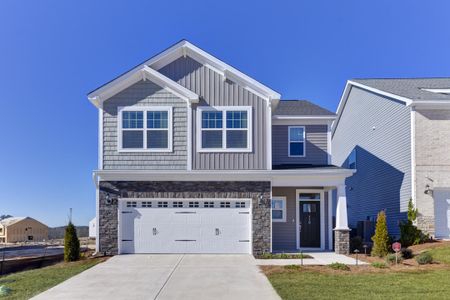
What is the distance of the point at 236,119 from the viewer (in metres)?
16.7

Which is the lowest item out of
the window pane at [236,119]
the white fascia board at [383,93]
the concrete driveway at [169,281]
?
the concrete driveway at [169,281]

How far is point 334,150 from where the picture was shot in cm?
3042

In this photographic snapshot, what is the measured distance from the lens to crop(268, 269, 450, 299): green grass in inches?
366

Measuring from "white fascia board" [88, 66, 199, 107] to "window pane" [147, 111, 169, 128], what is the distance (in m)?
0.90

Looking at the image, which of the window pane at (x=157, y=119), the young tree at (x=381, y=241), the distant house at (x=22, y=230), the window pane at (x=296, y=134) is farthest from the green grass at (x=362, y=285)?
the distant house at (x=22, y=230)

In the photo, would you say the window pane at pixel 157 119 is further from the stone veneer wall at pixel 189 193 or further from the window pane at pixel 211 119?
the stone veneer wall at pixel 189 193

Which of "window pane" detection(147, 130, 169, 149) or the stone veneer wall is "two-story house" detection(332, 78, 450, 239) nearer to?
the stone veneer wall

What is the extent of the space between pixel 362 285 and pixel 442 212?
9917 mm

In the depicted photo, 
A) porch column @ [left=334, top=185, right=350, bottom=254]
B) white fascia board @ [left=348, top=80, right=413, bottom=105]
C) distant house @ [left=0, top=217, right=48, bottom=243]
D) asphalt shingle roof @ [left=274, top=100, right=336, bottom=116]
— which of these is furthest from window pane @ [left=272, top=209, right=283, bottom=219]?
distant house @ [left=0, top=217, right=48, bottom=243]

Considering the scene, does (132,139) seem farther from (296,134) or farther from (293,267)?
(293,267)

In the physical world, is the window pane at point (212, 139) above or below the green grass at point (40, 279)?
above

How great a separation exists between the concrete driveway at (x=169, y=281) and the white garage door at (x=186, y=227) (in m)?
1.47

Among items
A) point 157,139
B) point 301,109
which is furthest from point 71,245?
point 301,109

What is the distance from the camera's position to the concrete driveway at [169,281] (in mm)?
9539
